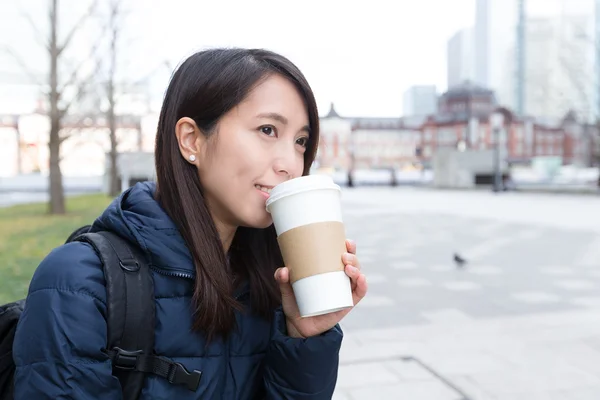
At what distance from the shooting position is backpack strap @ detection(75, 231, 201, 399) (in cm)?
116

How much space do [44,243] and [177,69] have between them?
7.37 meters

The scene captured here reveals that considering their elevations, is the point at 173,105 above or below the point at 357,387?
above

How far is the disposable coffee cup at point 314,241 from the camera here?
123 centimetres

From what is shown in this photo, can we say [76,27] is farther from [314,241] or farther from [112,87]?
[314,241]

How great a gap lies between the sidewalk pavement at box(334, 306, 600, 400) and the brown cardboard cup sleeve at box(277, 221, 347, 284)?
1.92 metres

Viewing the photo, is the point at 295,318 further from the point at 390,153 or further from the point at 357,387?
the point at 390,153

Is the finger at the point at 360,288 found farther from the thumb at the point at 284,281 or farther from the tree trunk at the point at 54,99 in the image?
the tree trunk at the point at 54,99

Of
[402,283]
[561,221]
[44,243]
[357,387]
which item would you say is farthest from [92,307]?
[561,221]

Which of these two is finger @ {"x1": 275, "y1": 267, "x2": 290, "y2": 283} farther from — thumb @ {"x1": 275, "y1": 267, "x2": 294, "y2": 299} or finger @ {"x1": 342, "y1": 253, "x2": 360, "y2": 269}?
finger @ {"x1": 342, "y1": 253, "x2": 360, "y2": 269}

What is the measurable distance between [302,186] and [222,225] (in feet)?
1.21

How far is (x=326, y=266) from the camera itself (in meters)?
1.23

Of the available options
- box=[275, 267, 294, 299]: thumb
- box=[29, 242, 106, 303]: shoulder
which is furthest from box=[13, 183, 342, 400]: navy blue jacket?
box=[275, 267, 294, 299]: thumb

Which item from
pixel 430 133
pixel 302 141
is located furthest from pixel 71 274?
pixel 430 133

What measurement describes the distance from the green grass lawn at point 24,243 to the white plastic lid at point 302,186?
4.09 metres
